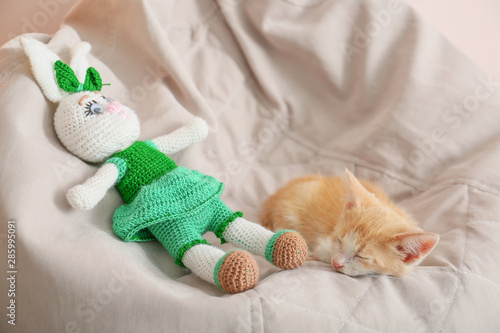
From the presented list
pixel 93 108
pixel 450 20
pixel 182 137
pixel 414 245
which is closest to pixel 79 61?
pixel 93 108

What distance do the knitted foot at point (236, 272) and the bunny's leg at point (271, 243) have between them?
0.30 feet

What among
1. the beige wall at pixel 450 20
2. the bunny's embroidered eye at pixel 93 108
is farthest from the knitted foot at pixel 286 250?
the beige wall at pixel 450 20

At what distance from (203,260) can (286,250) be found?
0.58 feet

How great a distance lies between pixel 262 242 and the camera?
90 centimetres

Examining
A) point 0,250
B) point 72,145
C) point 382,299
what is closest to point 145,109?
point 72,145

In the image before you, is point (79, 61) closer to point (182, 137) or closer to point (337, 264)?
point (182, 137)

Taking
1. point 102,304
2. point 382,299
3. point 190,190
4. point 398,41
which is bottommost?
point 382,299

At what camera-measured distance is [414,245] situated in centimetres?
85

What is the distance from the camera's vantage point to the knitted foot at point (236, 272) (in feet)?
2.52

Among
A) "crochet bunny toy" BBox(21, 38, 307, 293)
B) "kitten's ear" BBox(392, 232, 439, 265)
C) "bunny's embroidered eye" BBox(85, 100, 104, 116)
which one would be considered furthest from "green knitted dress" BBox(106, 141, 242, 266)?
"kitten's ear" BBox(392, 232, 439, 265)

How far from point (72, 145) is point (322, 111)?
0.85m

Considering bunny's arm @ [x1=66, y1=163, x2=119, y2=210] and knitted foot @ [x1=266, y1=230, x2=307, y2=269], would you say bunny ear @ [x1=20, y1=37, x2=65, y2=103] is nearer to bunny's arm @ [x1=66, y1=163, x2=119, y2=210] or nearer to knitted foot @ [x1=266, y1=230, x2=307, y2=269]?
bunny's arm @ [x1=66, y1=163, x2=119, y2=210]

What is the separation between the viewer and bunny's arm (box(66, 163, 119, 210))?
81 centimetres

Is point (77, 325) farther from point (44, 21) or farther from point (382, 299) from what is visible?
point (44, 21)
